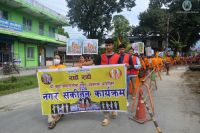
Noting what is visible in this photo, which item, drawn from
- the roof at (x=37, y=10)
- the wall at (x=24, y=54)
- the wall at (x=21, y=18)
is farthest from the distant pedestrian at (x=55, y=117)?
the wall at (x=24, y=54)

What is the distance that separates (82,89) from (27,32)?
1014 inches

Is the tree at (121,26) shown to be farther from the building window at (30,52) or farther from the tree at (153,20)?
the building window at (30,52)

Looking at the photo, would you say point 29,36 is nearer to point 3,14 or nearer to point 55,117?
point 3,14

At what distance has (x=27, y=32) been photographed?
31.8 meters

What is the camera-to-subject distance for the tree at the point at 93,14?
48941 mm

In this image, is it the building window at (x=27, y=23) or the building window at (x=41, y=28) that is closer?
the building window at (x=27, y=23)

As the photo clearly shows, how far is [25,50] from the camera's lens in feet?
104

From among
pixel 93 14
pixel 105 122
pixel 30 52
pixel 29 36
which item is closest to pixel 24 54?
pixel 30 52

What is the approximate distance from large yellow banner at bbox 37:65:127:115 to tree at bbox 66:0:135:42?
41801mm

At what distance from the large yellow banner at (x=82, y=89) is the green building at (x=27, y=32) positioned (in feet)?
58.3

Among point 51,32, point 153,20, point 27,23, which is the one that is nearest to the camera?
point 27,23

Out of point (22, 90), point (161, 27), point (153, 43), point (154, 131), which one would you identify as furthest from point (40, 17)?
point (153, 43)

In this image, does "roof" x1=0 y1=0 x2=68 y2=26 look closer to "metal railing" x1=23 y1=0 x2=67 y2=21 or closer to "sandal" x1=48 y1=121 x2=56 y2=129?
"metal railing" x1=23 y1=0 x2=67 y2=21

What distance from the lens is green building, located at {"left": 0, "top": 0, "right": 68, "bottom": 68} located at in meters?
26.5
